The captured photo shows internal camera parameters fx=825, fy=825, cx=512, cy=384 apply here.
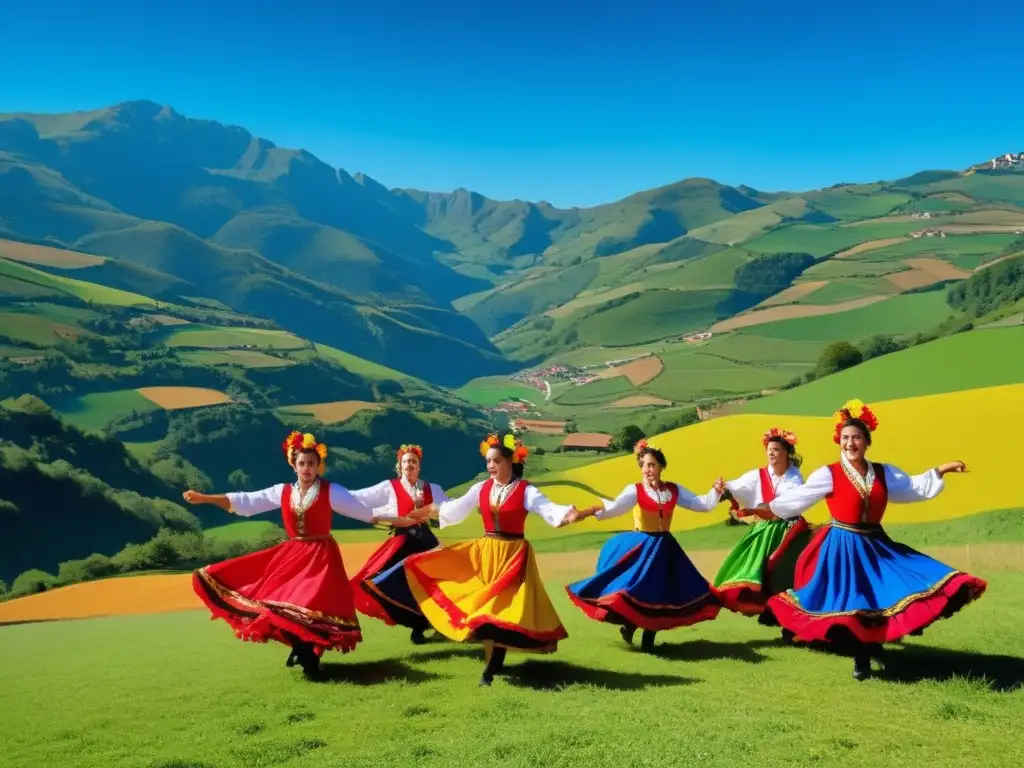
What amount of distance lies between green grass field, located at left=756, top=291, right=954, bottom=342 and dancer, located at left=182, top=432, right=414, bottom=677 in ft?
413

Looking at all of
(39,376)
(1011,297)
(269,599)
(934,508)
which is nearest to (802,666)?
(269,599)

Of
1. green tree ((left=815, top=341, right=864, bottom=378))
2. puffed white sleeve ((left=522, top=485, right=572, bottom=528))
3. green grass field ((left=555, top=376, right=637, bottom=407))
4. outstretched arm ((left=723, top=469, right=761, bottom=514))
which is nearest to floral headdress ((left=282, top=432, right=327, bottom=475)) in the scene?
puffed white sleeve ((left=522, top=485, right=572, bottom=528))

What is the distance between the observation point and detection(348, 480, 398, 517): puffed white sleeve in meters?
10.9

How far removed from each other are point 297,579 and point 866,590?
20.4 ft

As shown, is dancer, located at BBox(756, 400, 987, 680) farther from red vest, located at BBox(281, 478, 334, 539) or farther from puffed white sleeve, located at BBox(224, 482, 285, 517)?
puffed white sleeve, located at BBox(224, 482, 285, 517)

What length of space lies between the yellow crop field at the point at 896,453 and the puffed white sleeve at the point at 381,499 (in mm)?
21303

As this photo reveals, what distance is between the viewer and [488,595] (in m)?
9.09

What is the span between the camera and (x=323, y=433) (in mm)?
122250

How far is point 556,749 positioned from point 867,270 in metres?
181

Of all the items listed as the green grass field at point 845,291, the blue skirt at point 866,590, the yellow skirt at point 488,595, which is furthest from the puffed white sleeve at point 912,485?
the green grass field at point 845,291

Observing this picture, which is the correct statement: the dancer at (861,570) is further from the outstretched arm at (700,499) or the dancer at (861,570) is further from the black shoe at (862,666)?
the outstretched arm at (700,499)

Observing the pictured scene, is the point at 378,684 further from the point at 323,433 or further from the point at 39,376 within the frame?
the point at 39,376

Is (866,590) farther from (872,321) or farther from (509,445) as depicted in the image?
(872,321)

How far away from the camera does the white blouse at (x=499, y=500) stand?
955cm
